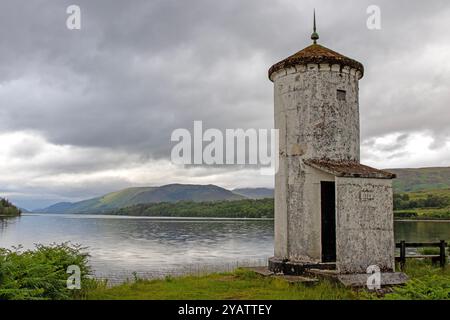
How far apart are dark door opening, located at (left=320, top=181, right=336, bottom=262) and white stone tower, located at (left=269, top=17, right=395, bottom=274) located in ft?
0.08

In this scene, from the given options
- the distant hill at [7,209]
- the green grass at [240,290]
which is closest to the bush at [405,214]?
the green grass at [240,290]

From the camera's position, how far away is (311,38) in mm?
12742

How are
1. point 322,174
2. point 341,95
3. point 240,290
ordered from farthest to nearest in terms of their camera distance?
1. point 341,95
2. point 322,174
3. point 240,290

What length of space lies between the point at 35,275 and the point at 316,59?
8.49 metres

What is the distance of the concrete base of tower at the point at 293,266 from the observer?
10.9m

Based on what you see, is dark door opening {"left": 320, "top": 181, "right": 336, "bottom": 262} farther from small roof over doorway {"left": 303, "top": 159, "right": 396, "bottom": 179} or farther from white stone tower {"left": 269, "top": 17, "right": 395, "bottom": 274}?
small roof over doorway {"left": 303, "top": 159, "right": 396, "bottom": 179}

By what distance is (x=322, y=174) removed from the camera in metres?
11.2

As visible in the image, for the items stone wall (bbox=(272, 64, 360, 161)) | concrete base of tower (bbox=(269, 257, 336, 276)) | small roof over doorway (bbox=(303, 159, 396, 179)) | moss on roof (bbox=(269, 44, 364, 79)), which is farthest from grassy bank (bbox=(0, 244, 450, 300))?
moss on roof (bbox=(269, 44, 364, 79))

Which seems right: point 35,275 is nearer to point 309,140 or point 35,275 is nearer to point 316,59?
point 309,140

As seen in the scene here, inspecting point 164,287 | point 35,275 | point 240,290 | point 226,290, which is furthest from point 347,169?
point 35,275

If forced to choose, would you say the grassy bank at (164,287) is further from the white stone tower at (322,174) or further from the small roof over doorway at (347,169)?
the small roof over doorway at (347,169)

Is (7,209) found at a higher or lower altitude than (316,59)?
lower

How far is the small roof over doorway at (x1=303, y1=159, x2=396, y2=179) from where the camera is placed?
10422 mm
